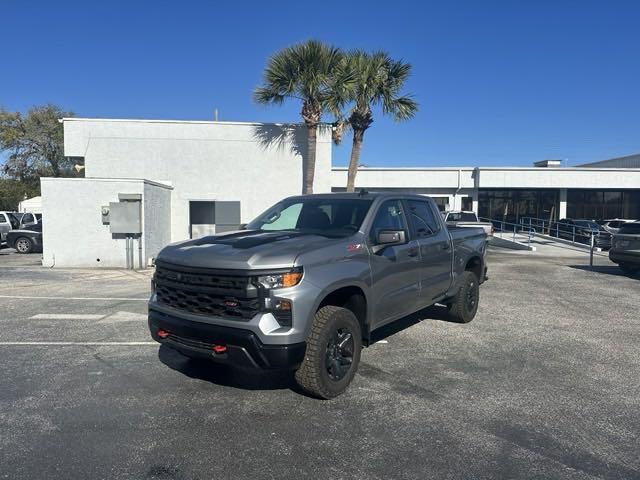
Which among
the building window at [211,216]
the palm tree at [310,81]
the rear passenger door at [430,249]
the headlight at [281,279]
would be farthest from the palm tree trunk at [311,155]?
the headlight at [281,279]

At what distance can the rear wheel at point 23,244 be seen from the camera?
759 inches

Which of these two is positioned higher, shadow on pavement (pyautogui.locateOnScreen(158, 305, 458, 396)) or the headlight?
the headlight

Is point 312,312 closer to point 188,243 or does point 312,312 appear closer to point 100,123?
point 188,243

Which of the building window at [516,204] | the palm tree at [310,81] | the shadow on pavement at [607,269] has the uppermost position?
the palm tree at [310,81]

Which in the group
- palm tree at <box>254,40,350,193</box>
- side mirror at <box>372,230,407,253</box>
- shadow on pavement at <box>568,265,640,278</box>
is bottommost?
shadow on pavement at <box>568,265,640,278</box>

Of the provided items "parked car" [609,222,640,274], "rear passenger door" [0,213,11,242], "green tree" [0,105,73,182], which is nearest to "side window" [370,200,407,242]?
"parked car" [609,222,640,274]

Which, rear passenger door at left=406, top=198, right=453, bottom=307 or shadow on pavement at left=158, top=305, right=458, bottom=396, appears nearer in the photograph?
shadow on pavement at left=158, top=305, right=458, bottom=396

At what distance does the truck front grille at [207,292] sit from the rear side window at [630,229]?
485 inches

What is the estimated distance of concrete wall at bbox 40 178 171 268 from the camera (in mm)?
14305

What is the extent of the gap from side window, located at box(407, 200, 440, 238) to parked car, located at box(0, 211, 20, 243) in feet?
68.5

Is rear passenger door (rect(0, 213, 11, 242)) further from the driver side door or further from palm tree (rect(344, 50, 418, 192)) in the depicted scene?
the driver side door

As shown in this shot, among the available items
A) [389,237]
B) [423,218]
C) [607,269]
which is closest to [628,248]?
[607,269]

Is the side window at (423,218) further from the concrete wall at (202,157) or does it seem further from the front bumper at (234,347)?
the concrete wall at (202,157)

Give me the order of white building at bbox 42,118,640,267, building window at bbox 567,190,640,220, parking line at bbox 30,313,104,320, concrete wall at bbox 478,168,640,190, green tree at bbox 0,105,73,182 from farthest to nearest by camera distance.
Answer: green tree at bbox 0,105,73,182 < building window at bbox 567,190,640,220 < concrete wall at bbox 478,168,640,190 < white building at bbox 42,118,640,267 < parking line at bbox 30,313,104,320
